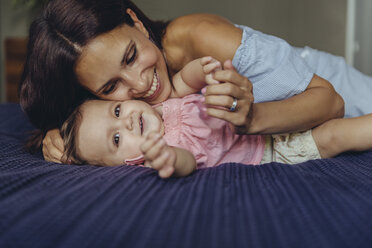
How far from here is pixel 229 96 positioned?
0.77m

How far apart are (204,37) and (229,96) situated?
0.40 metres

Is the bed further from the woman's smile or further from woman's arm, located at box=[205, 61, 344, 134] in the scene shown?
the woman's smile

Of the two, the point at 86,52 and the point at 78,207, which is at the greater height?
the point at 86,52

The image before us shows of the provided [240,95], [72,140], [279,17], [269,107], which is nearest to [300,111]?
[269,107]

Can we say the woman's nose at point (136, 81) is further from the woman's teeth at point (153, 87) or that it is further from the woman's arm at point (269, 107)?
the woman's arm at point (269, 107)

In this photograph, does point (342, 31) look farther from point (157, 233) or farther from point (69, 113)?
point (157, 233)

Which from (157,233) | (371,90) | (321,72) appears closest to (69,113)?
(157,233)

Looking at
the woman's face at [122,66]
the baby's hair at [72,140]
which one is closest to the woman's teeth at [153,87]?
the woman's face at [122,66]

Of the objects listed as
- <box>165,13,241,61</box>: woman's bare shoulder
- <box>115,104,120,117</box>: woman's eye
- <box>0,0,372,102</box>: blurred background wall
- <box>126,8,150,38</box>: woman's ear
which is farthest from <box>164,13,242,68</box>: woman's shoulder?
<box>0,0,372,102</box>: blurred background wall

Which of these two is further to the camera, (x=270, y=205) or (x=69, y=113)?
(x=69, y=113)

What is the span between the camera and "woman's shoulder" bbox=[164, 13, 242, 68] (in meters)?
1.08

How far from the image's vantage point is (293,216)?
574 millimetres

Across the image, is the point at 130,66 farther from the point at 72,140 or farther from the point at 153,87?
the point at 72,140

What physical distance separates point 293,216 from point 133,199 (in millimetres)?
305
